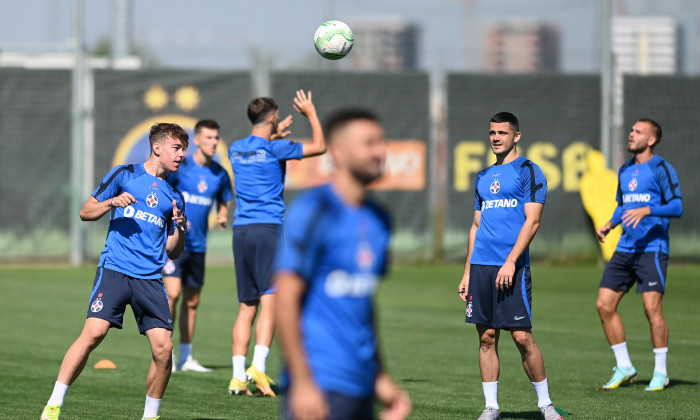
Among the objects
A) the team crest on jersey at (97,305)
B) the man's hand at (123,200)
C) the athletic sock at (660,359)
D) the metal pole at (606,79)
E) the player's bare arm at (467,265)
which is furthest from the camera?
the metal pole at (606,79)

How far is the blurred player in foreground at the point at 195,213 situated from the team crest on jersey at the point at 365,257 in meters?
6.45

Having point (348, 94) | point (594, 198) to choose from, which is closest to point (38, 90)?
point (348, 94)

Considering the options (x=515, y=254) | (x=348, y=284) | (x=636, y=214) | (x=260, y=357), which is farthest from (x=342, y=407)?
(x=636, y=214)

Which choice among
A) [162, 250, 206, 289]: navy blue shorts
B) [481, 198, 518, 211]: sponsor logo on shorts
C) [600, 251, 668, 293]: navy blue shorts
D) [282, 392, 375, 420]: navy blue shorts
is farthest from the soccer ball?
[282, 392, 375, 420]: navy blue shorts

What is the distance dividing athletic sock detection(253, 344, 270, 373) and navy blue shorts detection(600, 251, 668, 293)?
3.42 meters

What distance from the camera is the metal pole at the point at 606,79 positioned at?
77.3ft

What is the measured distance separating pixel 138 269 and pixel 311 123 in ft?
6.81

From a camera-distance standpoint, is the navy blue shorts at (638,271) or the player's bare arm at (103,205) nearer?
the player's bare arm at (103,205)

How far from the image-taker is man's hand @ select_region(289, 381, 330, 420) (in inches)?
154

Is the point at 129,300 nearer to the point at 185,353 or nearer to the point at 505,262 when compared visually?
the point at 505,262

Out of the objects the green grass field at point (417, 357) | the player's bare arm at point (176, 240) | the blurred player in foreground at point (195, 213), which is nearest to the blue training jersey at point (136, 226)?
the player's bare arm at point (176, 240)

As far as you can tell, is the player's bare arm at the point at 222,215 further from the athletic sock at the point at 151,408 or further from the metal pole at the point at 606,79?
the metal pole at the point at 606,79

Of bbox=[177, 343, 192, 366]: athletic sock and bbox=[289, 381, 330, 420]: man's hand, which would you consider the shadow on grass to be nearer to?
bbox=[177, 343, 192, 366]: athletic sock

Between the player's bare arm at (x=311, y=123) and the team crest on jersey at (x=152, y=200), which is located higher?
the player's bare arm at (x=311, y=123)
